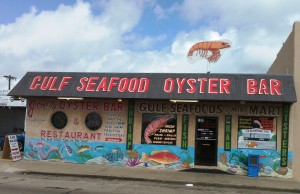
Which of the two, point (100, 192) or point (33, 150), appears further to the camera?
point (33, 150)

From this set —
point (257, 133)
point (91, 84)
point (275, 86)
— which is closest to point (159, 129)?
point (91, 84)

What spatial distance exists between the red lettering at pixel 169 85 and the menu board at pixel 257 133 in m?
2.95

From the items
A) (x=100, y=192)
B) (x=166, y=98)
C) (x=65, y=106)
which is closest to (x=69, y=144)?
(x=65, y=106)

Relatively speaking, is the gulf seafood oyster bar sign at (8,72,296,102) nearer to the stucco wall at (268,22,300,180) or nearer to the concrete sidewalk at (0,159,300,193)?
the stucco wall at (268,22,300,180)

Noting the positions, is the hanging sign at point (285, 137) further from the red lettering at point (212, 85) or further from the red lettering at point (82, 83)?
the red lettering at point (82, 83)

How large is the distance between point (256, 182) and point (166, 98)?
177 inches

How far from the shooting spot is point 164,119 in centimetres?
1662

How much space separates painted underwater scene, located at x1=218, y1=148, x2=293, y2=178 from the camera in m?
15.5

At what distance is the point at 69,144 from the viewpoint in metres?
17.4

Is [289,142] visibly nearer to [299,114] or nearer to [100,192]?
[299,114]

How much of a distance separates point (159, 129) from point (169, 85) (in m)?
1.88

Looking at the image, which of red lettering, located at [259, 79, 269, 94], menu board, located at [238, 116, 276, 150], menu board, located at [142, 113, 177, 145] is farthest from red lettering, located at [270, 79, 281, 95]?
menu board, located at [142, 113, 177, 145]

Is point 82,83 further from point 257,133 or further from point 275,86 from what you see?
point 275,86

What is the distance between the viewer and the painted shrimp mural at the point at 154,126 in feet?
54.5
